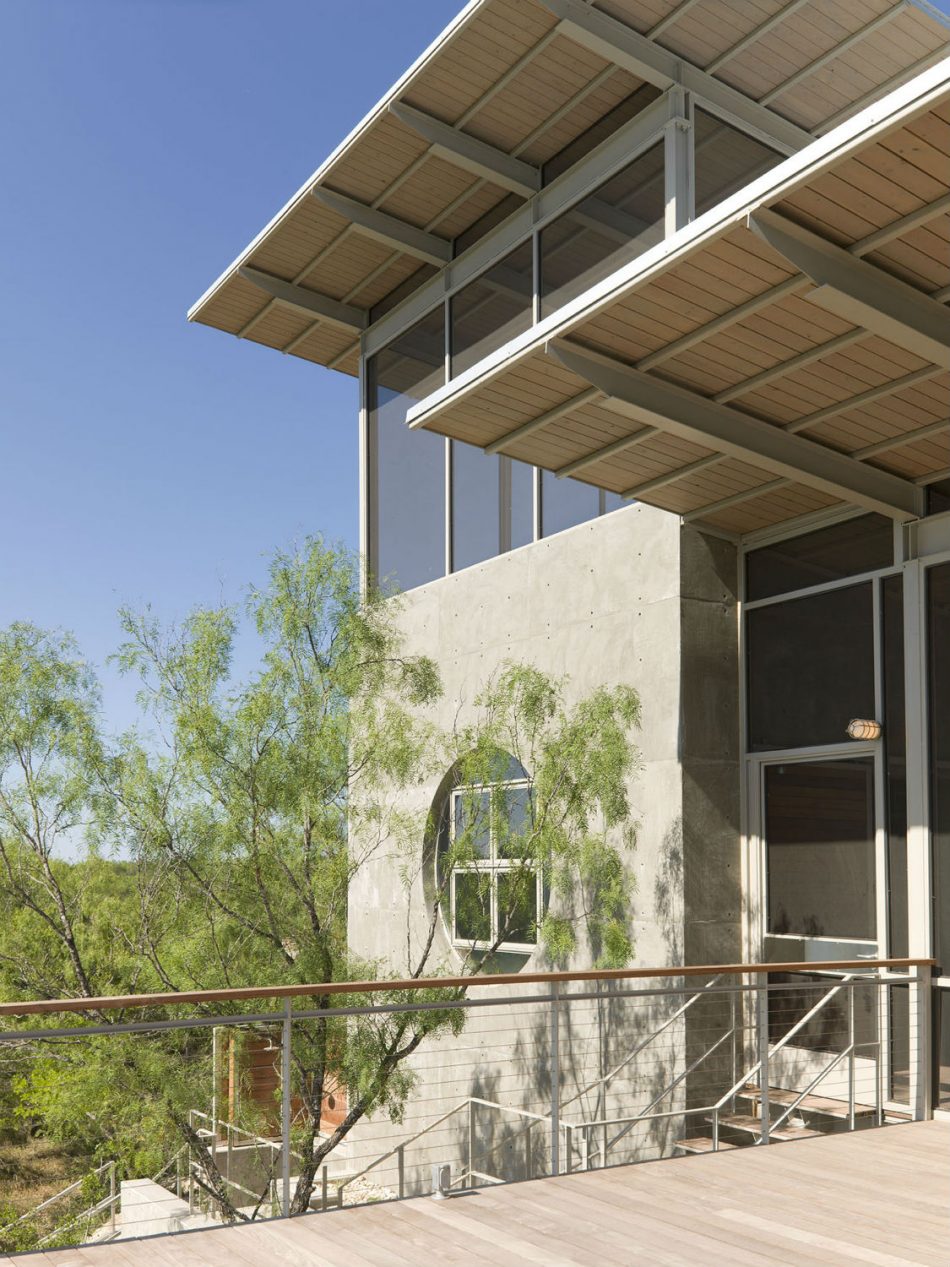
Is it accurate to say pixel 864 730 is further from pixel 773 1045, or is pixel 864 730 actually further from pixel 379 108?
pixel 379 108

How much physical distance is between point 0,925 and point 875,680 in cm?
916

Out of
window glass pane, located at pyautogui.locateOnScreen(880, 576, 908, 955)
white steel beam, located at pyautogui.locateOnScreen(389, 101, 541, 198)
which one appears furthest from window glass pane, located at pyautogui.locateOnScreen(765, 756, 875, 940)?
white steel beam, located at pyautogui.locateOnScreen(389, 101, 541, 198)

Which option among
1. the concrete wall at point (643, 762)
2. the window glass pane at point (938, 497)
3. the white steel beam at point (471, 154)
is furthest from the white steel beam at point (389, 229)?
the window glass pane at point (938, 497)

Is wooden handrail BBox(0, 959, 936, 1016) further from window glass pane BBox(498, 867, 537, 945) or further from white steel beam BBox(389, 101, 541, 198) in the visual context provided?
white steel beam BBox(389, 101, 541, 198)

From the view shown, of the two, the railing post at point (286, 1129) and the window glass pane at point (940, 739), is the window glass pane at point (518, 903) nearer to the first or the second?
the window glass pane at point (940, 739)

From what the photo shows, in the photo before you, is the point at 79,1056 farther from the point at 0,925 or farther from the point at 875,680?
the point at 875,680

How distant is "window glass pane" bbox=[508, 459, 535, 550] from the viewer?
11102 millimetres

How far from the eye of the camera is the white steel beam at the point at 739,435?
22.2ft

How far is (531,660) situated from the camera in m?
11.0

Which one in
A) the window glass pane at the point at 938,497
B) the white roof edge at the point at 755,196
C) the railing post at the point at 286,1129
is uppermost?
the white roof edge at the point at 755,196

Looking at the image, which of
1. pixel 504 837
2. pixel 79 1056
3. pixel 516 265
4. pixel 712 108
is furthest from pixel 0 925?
pixel 712 108

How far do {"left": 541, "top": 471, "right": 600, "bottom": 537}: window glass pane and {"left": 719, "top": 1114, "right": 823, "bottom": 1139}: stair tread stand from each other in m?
4.76

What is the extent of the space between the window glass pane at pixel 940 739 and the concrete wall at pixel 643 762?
187cm

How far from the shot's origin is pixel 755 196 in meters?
5.22
